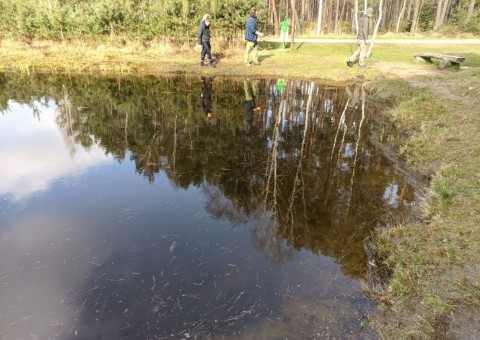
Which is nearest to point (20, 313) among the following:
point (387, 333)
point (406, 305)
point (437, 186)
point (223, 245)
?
point (223, 245)

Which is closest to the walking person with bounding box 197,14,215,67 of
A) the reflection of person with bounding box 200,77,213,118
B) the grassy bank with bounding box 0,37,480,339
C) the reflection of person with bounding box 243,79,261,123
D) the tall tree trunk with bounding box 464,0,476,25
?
the grassy bank with bounding box 0,37,480,339

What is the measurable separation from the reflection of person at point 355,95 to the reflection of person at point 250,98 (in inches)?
118

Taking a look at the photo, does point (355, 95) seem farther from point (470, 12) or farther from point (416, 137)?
point (470, 12)

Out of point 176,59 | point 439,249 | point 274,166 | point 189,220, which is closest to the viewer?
point 439,249

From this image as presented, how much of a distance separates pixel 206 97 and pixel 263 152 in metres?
4.75

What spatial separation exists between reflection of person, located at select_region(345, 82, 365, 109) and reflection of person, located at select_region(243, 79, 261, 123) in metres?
2.99

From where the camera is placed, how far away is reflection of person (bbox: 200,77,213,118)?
9.52m

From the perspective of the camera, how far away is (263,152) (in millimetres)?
6945

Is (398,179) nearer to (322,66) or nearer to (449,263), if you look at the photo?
(449,263)

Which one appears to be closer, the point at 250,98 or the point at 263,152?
the point at 263,152

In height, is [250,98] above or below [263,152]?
above

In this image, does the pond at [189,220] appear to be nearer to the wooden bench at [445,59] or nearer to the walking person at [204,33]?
the walking person at [204,33]

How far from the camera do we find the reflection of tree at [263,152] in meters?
4.74

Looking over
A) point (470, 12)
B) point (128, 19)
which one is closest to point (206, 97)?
point (128, 19)
